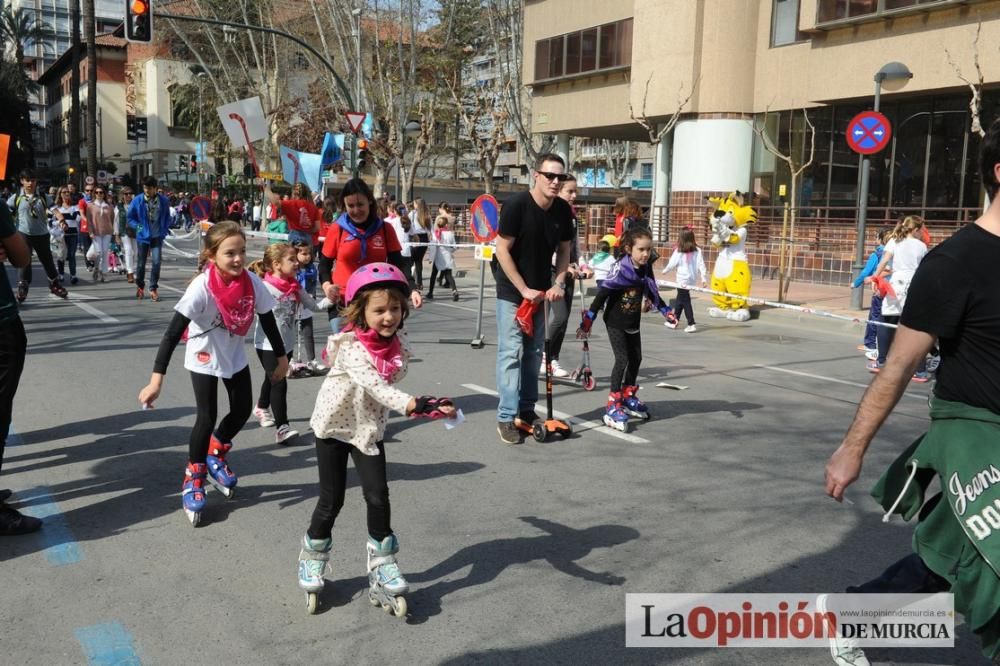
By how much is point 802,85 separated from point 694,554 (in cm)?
2086

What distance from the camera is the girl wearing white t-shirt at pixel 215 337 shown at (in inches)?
187

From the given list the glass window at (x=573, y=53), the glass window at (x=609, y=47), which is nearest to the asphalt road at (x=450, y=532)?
the glass window at (x=609, y=47)

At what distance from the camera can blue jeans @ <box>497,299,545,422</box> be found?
6.40m

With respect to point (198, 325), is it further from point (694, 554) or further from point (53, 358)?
point (53, 358)

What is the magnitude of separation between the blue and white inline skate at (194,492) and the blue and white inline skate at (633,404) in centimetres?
342

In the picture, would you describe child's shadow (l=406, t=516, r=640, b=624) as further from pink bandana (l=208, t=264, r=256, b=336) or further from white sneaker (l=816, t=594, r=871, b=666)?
pink bandana (l=208, t=264, r=256, b=336)

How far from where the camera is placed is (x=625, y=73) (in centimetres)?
2686

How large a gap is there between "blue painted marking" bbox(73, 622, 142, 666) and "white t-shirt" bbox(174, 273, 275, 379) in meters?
1.60

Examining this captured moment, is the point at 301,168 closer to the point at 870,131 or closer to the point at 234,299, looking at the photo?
the point at 870,131

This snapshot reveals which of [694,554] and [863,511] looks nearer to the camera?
[694,554]

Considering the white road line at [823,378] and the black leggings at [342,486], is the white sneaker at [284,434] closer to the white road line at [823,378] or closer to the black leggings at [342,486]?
the black leggings at [342,486]

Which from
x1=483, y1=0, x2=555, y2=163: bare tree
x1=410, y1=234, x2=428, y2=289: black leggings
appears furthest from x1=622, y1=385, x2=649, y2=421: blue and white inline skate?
x1=483, y1=0, x2=555, y2=163: bare tree

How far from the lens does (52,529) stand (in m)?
Answer: 4.62

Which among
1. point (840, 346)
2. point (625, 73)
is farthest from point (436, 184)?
point (840, 346)
